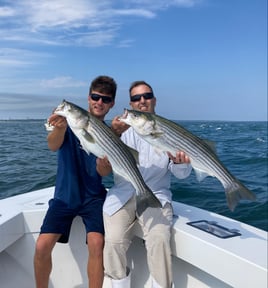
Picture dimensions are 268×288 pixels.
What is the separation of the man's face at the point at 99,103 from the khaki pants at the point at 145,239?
0.89 metres

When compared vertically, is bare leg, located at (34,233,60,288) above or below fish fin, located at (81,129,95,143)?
below

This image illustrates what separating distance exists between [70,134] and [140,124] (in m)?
0.89

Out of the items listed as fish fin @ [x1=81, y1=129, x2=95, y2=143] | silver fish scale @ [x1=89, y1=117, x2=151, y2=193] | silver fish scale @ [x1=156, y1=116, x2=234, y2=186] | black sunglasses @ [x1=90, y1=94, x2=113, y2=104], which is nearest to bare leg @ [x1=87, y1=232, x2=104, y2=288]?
silver fish scale @ [x1=89, y1=117, x2=151, y2=193]

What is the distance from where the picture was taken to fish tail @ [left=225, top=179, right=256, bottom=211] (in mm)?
2817

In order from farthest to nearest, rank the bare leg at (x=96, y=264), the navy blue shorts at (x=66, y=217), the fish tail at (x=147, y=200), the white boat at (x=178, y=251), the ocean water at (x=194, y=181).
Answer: the ocean water at (x=194, y=181) → the navy blue shorts at (x=66, y=217) → the bare leg at (x=96, y=264) → the fish tail at (x=147, y=200) → the white boat at (x=178, y=251)

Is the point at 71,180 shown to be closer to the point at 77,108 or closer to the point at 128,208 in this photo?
the point at 128,208

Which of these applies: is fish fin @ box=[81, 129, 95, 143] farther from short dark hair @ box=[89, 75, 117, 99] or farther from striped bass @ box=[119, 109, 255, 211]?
short dark hair @ box=[89, 75, 117, 99]

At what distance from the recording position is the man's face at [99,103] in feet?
11.6

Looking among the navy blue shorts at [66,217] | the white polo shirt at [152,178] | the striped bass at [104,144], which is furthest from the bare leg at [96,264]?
the striped bass at [104,144]

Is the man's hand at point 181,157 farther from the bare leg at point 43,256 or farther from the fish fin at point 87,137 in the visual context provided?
the bare leg at point 43,256

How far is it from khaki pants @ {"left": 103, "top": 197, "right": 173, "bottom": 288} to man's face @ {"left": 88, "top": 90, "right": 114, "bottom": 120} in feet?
2.93

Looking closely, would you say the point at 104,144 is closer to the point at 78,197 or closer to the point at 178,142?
the point at 178,142

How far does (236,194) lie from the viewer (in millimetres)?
2867

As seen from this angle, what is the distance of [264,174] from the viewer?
1129 cm
